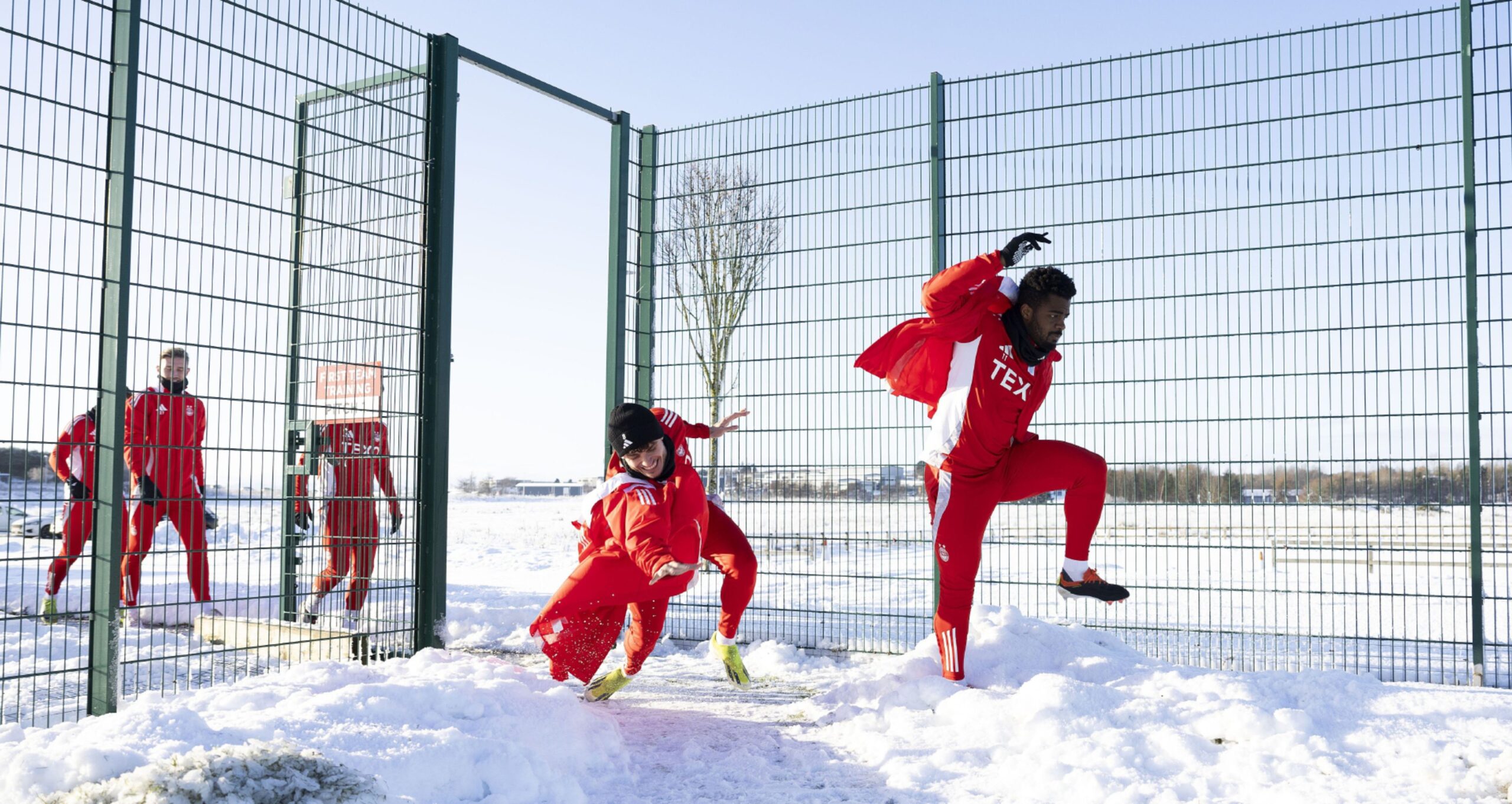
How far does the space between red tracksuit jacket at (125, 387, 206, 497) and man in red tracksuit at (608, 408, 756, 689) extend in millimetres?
1672

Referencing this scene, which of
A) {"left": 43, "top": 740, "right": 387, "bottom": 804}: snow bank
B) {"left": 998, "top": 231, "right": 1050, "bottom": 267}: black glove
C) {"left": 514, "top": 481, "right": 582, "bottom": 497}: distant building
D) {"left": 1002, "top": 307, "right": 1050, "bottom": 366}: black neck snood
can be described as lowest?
{"left": 514, "top": 481, "right": 582, "bottom": 497}: distant building

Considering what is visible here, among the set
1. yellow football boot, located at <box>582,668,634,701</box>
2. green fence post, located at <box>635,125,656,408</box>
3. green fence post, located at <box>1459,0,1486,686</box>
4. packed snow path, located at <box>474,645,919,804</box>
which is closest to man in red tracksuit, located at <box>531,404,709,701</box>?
yellow football boot, located at <box>582,668,634,701</box>

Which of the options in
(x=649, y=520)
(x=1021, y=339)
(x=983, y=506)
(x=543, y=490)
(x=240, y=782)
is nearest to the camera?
(x=240, y=782)

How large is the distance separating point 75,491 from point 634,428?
2811mm

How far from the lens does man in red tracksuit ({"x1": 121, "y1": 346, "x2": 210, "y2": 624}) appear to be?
425 centimetres

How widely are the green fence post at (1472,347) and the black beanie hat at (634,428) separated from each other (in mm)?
3472

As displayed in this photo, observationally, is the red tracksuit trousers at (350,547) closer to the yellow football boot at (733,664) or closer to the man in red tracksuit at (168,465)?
the man in red tracksuit at (168,465)

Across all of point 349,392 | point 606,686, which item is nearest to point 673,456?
point 606,686

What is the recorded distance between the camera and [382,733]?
10.6ft

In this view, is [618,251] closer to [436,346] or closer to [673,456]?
[436,346]

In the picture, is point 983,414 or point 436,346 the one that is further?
point 436,346

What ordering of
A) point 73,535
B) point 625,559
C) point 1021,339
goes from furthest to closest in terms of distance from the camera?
point 73,535, point 1021,339, point 625,559

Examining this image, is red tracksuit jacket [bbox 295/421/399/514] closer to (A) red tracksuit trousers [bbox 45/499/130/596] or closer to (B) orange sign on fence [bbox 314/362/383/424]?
(B) orange sign on fence [bbox 314/362/383/424]

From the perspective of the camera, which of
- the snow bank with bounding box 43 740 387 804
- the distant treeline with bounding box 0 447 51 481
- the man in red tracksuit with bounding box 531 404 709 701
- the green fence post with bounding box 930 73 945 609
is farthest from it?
the green fence post with bounding box 930 73 945 609
